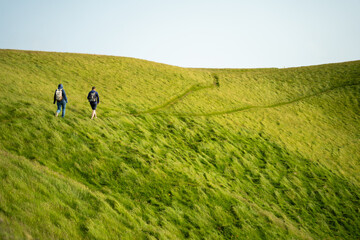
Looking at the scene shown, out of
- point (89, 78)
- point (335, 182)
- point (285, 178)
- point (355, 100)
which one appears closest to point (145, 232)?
point (285, 178)

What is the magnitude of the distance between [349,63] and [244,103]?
53905 mm

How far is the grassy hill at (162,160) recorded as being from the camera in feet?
33.8

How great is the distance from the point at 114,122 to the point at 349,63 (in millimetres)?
82684

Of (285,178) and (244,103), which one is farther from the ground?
(244,103)

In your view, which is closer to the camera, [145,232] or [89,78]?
[145,232]

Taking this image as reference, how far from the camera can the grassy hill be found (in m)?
10.3

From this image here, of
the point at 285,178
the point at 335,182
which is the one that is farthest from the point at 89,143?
the point at 335,182

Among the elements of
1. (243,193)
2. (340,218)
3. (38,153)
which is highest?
(38,153)

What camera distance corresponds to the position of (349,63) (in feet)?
235

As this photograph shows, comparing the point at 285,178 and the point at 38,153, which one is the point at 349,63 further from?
the point at 38,153

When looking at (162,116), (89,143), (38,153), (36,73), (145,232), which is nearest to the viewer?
(145,232)

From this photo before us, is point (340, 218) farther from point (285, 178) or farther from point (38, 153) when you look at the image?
point (38, 153)

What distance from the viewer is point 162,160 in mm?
18906

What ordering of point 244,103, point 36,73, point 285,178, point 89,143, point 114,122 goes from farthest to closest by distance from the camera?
1. point 244,103
2. point 36,73
3. point 285,178
4. point 114,122
5. point 89,143
